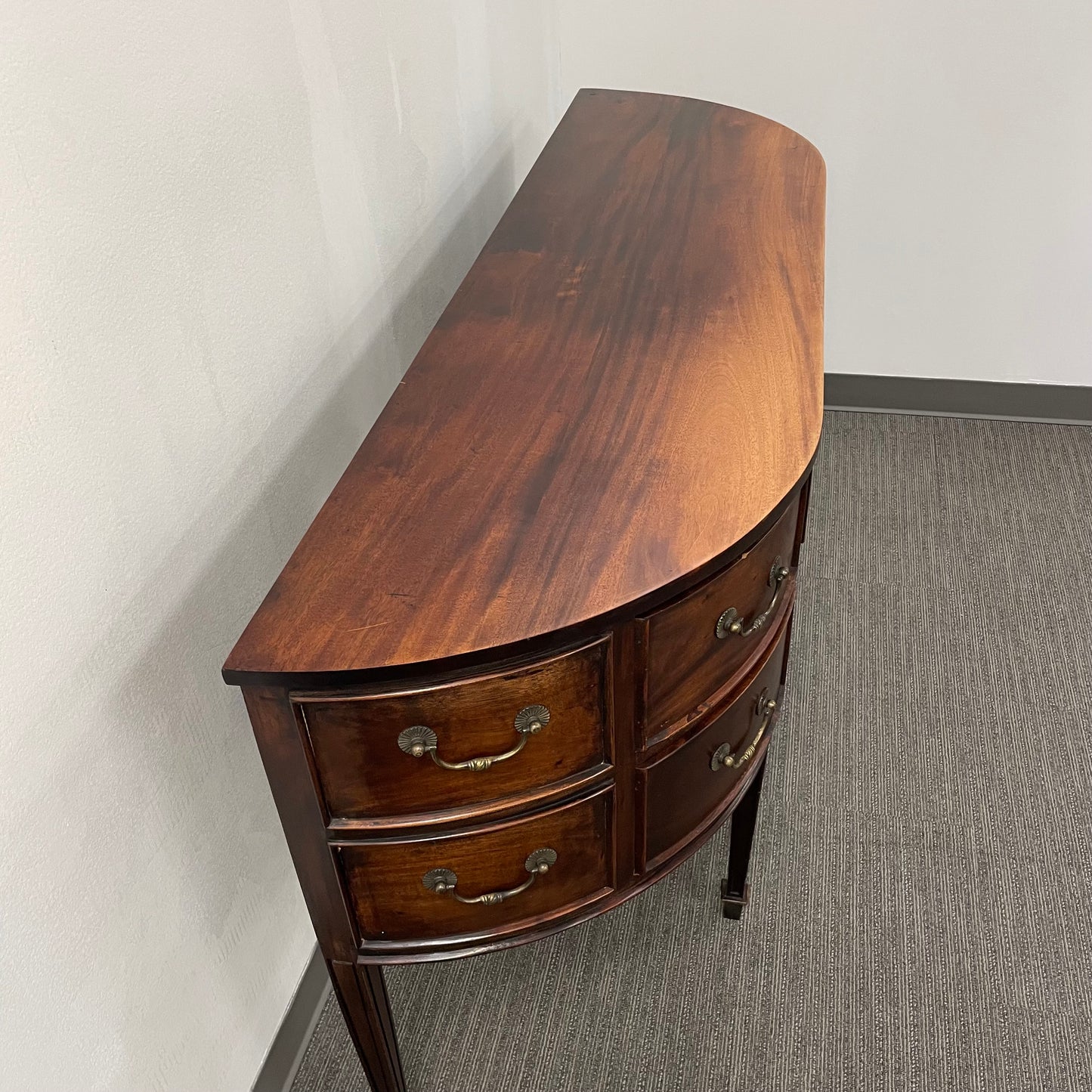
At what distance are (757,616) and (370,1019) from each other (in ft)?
2.05

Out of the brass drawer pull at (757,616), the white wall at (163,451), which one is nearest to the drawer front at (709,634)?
the brass drawer pull at (757,616)

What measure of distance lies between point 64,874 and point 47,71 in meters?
0.67

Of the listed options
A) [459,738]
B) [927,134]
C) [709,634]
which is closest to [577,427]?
[709,634]

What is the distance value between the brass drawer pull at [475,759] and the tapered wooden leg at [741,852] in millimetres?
547

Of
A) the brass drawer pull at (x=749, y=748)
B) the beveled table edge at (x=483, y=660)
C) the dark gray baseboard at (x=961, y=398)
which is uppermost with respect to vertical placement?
the beveled table edge at (x=483, y=660)

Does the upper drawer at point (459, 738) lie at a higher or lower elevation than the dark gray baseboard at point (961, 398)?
higher

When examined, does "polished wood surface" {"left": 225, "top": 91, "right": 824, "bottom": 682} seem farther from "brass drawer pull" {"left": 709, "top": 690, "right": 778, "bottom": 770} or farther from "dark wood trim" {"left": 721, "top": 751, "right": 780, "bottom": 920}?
"dark wood trim" {"left": 721, "top": 751, "right": 780, "bottom": 920}

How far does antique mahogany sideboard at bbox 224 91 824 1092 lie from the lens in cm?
88

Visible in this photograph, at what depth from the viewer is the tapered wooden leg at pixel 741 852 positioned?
145 cm

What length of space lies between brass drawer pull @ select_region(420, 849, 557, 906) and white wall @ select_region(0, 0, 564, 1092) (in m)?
0.29

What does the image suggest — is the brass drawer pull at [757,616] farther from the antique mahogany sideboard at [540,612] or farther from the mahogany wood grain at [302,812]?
the mahogany wood grain at [302,812]

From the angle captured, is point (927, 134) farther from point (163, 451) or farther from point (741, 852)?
point (163, 451)

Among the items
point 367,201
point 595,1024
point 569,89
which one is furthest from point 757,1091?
point 569,89

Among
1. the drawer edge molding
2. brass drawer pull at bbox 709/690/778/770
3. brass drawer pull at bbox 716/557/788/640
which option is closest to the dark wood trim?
brass drawer pull at bbox 709/690/778/770
